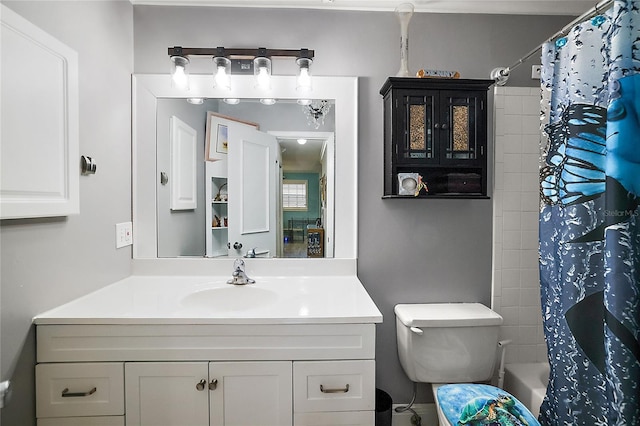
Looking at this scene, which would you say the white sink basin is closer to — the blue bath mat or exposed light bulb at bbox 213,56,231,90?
the blue bath mat

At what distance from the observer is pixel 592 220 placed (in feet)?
3.52

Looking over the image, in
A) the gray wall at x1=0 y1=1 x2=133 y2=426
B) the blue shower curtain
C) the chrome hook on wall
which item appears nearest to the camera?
the blue shower curtain

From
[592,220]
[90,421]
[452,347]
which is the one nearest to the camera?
[592,220]

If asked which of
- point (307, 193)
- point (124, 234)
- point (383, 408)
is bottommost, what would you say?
point (383, 408)

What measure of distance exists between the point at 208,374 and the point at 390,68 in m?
1.68

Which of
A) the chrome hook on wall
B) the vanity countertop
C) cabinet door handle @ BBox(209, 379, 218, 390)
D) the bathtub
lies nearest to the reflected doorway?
the vanity countertop

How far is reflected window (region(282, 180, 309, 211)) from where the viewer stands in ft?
5.97

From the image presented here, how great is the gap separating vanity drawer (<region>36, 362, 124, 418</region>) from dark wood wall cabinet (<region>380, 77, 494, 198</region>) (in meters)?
1.40

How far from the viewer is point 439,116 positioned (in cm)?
165

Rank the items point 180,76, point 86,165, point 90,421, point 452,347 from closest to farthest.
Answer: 1. point 90,421
2. point 86,165
3. point 452,347
4. point 180,76

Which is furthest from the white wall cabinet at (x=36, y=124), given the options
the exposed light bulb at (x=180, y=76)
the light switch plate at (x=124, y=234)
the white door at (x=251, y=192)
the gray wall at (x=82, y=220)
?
the white door at (x=251, y=192)

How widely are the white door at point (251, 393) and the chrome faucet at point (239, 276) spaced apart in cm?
50

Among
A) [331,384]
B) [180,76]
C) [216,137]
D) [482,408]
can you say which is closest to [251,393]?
[331,384]

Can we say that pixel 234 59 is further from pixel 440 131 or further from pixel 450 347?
pixel 450 347
